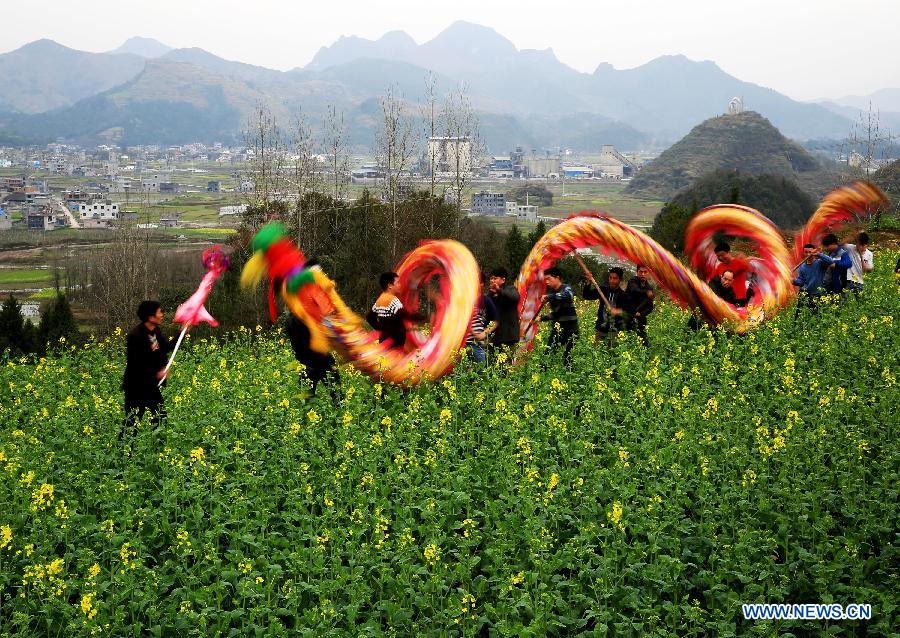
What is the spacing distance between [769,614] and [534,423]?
4227 millimetres

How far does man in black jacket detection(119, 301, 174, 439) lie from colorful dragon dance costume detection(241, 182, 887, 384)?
181 cm

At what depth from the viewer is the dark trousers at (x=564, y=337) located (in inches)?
538

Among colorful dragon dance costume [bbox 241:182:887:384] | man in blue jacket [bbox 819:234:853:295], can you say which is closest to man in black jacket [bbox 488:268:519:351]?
colorful dragon dance costume [bbox 241:182:887:384]

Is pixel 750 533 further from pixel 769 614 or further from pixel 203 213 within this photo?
pixel 203 213

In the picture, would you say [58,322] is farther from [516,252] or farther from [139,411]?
[139,411]

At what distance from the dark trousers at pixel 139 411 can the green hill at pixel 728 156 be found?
14861 centimetres

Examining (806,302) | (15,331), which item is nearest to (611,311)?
(806,302)

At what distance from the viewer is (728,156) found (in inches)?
6137

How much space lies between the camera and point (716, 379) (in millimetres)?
13031

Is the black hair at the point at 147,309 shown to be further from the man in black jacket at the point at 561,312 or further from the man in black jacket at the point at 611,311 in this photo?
the man in black jacket at the point at 611,311

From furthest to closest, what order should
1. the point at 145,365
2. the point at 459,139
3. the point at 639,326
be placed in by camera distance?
the point at 459,139
the point at 639,326
the point at 145,365

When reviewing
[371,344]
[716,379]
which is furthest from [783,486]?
[371,344]

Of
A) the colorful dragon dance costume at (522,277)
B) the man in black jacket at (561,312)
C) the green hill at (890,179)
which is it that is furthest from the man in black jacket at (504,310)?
the green hill at (890,179)

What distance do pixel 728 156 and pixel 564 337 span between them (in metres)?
154
